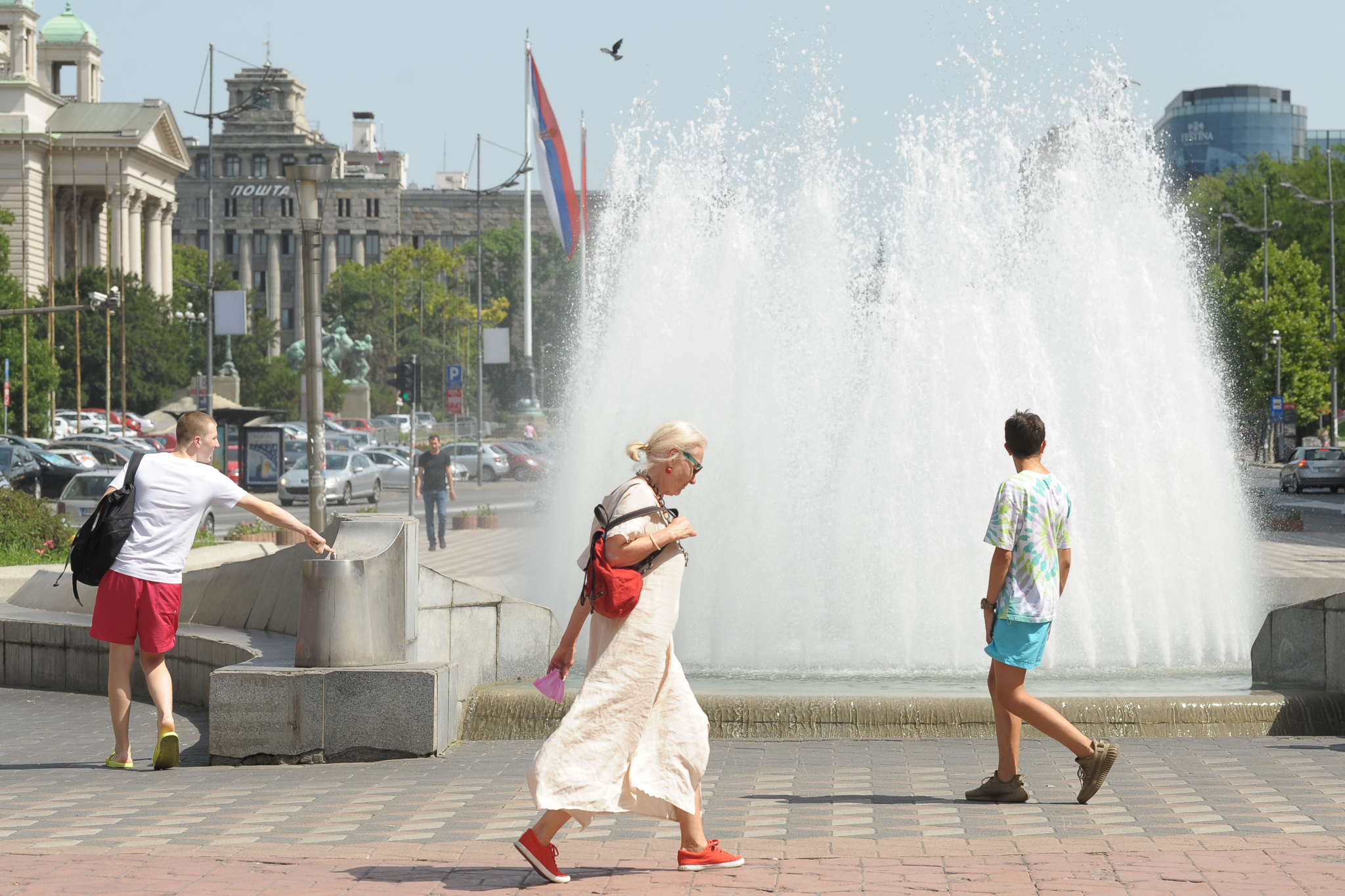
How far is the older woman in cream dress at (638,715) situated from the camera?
4840mm

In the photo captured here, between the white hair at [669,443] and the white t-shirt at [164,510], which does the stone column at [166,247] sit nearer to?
the white t-shirt at [164,510]

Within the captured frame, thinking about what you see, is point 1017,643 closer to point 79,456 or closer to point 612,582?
point 612,582

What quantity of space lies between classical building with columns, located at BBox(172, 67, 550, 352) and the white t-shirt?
136 m

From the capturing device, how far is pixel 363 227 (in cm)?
14388

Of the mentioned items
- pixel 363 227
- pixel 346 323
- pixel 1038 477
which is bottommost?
pixel 1038 477

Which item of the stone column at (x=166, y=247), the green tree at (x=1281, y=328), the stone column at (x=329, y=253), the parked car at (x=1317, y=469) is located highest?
the stone column at (x=329, y=253)

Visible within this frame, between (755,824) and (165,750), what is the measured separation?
114 inches

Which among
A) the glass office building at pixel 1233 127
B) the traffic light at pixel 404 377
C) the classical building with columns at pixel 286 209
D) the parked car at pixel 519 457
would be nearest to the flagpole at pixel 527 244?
the parked car at pixel 519 457

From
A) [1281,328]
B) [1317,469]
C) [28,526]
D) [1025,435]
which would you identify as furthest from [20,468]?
[1281,328]

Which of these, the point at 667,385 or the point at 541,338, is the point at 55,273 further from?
the point at 667,385

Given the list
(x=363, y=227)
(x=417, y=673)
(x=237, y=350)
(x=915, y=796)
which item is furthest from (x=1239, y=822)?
(x=363, y=227)

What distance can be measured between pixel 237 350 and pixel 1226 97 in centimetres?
10966

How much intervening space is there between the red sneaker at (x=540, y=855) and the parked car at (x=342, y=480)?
31889mm

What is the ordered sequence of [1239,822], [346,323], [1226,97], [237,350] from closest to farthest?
1. [1239,822]
2. [237,350]
3. [346,323]
4. [1226,97]
